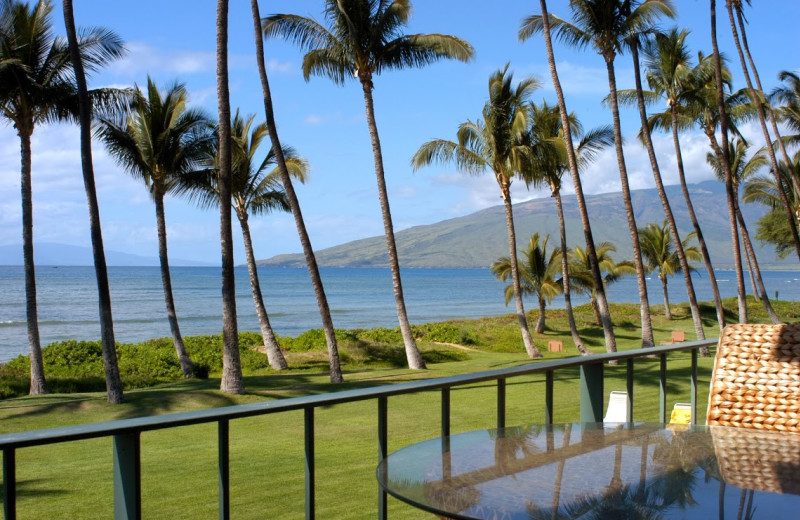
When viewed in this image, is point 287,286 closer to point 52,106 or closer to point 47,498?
point 52,106

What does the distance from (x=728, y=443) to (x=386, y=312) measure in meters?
57.0

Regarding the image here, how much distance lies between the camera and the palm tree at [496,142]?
2158 cm

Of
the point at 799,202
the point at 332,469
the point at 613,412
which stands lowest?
the point at 332,469

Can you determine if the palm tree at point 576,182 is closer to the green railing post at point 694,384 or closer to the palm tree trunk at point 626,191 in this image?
the palm tree trunk at point 626,191

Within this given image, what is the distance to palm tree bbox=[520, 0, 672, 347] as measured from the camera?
59.4 feet

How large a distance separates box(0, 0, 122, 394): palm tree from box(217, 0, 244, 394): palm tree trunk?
419 cm

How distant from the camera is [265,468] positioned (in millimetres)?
8547

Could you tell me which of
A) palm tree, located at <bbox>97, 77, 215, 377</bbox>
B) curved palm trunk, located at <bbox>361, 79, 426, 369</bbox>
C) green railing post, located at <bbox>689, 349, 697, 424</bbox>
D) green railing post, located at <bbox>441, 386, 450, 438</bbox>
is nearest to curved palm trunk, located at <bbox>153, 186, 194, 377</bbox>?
palm tree, located at <bbox>97, 77, 215, 377</bbox>

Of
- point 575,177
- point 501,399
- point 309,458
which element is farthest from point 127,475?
point 575,177

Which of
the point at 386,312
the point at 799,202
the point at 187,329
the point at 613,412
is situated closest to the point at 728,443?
the point at 613,412

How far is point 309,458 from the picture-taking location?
2303mm

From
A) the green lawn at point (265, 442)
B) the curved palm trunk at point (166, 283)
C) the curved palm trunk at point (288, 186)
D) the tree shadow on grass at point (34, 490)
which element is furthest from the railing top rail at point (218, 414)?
the curved palm trunk at point (166, 283)

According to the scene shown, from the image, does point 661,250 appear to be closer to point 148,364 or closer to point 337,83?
point 337,83

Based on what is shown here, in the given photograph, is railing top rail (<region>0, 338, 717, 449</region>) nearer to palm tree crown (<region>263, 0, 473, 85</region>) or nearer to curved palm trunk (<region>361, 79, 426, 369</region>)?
curved palm trunk (<region>361, 79, 426, 369</region>)
